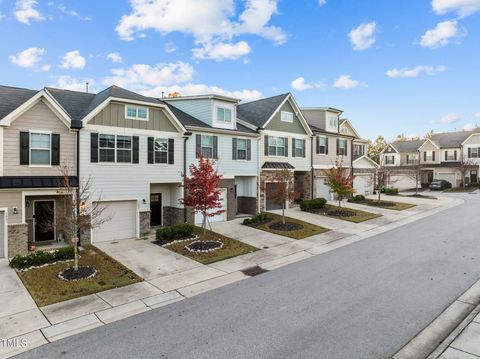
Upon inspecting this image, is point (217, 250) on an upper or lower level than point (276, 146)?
lower

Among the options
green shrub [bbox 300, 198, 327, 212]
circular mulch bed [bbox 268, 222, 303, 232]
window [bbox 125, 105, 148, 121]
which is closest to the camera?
window [bbox 125, 105, 148, 121]

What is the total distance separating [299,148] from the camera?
28125mm

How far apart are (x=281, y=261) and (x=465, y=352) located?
7.94 m

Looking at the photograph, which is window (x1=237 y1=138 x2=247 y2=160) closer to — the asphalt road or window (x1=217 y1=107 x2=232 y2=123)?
window (x1=217 y1=107 x2=232 y2=123)

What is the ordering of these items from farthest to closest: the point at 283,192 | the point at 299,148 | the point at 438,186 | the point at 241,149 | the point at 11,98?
the point at 438,186
the point at 299,148
the point at 241,149
the point at 283,192
the point at 11,98

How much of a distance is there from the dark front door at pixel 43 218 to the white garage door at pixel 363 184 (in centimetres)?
2843

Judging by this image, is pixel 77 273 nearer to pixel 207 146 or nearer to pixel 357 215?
pixel 207 146

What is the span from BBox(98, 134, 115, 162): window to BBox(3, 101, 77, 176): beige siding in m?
1.29

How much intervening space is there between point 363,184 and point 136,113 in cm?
2674

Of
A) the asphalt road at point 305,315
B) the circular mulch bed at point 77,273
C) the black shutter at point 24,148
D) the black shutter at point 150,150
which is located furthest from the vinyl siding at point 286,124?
the circular mulch bed at point 77,273

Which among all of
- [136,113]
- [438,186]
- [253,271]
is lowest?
[253,271]

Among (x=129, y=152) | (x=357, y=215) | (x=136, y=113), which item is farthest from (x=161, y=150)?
(x=357, y=215)

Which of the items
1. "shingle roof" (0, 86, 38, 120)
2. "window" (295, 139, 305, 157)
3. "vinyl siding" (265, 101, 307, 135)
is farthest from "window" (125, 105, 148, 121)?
"window" (295, 139, 305, 157)

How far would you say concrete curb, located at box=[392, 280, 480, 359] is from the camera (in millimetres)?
6570
